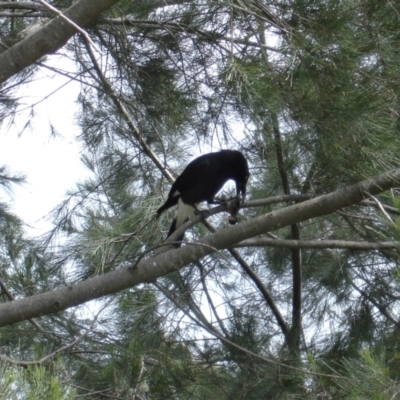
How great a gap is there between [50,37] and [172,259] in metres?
0.74

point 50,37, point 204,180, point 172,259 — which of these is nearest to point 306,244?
point 172,259

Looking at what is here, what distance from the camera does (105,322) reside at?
321 cm

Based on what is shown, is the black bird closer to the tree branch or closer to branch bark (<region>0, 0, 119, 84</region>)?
the tree branch

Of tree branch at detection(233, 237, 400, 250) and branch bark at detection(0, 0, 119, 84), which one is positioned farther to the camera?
tree branch at detection(233, 237, 400, 250)

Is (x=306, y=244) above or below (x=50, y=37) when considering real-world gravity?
below

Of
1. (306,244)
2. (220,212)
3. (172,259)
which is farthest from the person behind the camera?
(220,212)

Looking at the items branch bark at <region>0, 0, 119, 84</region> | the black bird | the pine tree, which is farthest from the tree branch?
branch bark at <region>0, 0, 119, 84</region>

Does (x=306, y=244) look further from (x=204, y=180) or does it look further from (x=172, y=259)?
(x=204, y=180)

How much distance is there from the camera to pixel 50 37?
2.06m

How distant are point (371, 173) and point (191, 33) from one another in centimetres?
82

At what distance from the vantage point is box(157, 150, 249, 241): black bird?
317cm

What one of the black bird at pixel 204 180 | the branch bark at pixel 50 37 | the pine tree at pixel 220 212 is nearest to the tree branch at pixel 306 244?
the pine tree at pixel 220 212

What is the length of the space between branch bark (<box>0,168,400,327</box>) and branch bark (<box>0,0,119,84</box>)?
25.6 inches

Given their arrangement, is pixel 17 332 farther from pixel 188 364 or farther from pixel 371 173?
pixel 371 173
